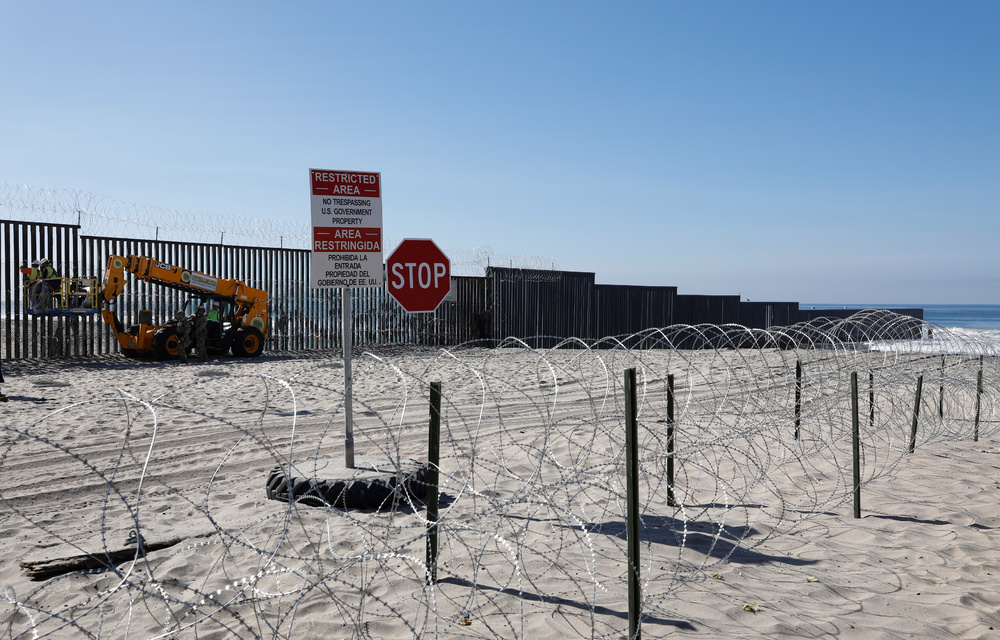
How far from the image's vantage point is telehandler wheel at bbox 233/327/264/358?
14.6 meters

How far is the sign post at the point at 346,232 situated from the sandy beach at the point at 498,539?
2.53ft

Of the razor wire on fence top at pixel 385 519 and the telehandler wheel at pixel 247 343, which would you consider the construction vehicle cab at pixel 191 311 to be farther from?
the razor wire on fence top at pixel 385 519

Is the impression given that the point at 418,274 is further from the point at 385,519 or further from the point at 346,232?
the point at 385,519

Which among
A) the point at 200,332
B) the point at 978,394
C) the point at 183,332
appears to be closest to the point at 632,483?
the point at 978,394

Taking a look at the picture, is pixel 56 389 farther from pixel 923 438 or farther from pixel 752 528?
pixel 923 438

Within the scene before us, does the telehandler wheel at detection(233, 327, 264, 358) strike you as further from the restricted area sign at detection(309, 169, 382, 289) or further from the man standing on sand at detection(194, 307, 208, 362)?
the restricted area sign at detection(309, 169, 382, 289)

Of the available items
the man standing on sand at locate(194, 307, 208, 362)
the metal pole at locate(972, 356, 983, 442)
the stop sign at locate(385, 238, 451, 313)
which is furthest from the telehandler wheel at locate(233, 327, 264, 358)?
the metal pole at locate(972, 356, 983, 442)

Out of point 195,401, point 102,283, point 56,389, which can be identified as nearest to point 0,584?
point 195,401

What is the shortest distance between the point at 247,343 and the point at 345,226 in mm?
10565

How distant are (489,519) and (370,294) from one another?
46.3 ft

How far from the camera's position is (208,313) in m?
14.6

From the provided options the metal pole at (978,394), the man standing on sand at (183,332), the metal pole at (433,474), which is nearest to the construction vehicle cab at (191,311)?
the man standing on sand at (183,332)

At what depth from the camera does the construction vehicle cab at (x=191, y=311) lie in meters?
13.2

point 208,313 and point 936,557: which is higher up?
point 208,313
